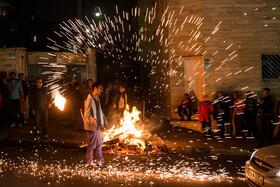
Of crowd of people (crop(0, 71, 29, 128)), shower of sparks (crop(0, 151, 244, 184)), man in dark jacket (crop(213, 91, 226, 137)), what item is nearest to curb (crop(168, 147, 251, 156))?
shower of sparks (crop(0, 151, 244, 184))

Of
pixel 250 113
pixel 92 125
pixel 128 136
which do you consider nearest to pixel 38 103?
pixel 128 136

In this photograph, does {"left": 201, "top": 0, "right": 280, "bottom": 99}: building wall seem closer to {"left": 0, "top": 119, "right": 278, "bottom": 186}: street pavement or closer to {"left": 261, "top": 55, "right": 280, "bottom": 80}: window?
{"left": 261, "top": 55, "right": 280, "bottom": 80}: window

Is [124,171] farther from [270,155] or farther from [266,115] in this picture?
[266,115]

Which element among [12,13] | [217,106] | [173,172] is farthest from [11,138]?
[12,13]

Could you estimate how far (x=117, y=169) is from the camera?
6574 mm

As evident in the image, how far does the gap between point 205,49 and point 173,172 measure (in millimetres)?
7733

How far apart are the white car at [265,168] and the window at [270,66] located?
8.61 m

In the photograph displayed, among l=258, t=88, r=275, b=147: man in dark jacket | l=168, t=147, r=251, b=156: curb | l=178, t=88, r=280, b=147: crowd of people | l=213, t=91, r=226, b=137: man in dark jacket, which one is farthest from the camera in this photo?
l=213, t=91, r=226, b=137: man in dark jacket

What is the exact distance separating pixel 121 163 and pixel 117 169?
62cm

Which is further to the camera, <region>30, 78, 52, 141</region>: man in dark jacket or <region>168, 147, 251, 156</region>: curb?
<region>30, 78, 52, 141</region>: man in dark jacket

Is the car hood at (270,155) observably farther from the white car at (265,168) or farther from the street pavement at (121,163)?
the street pavement at (121,163)

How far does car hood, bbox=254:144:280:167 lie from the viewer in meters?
4.59

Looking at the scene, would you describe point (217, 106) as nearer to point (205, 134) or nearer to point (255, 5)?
point (205, 134)

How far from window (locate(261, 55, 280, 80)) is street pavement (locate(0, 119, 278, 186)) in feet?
12.9
